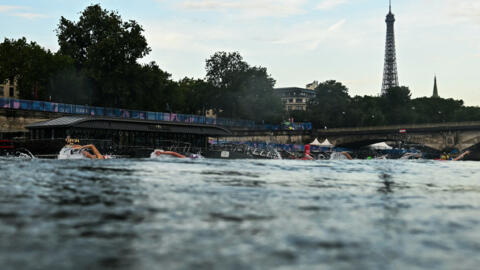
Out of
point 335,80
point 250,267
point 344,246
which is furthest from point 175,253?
point 335,80

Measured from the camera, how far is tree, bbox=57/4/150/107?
254 feet

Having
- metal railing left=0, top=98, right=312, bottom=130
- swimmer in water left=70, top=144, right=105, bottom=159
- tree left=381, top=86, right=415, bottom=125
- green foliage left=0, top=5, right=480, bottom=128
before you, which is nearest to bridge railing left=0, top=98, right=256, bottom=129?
metal railing left=0, top=98, right=312, bottom=130

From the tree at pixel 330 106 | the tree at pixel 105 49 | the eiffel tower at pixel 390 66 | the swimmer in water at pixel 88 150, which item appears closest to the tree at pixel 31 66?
the tree at pixel 105 49

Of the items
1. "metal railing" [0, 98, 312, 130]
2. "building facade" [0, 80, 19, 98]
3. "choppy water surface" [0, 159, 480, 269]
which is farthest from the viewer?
"building facade" [0, 80, 19, 98]

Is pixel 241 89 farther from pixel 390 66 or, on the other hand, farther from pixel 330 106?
pixel 390 66

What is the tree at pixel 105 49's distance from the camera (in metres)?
77.4

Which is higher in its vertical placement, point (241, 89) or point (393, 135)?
point (241, 89)

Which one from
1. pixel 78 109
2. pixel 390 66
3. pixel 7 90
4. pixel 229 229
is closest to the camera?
pixel 229 229

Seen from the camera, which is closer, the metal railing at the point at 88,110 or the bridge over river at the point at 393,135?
the metal railing at the point at 88,110

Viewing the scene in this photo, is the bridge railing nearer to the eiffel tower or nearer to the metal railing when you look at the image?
the metal railing

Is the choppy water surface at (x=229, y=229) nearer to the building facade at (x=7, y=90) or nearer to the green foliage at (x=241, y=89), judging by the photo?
the green foliage at (x=241, y=89)

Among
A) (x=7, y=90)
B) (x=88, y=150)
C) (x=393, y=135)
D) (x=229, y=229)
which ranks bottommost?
(x=229, y=229)

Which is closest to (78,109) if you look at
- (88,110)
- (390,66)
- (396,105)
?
(88,110)

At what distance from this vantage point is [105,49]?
77250mm
